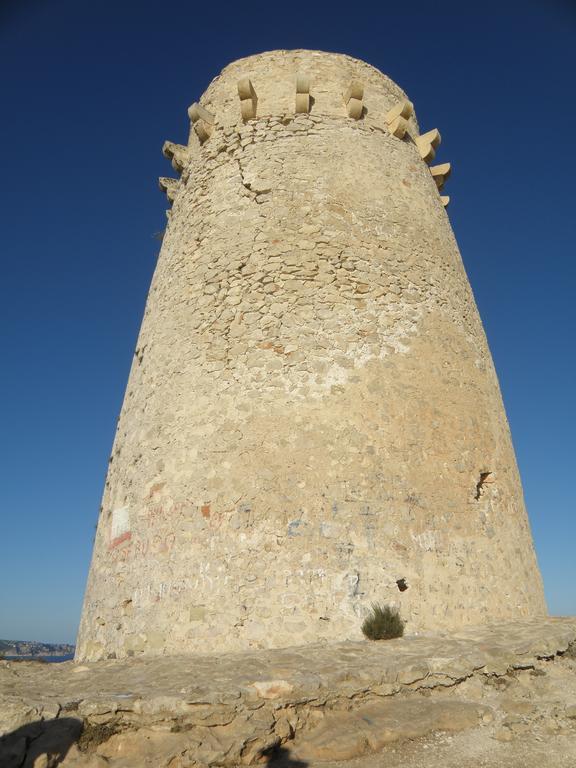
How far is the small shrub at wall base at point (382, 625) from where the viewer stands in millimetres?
4996

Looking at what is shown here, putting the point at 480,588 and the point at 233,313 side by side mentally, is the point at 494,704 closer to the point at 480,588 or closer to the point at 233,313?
the point at 480,588

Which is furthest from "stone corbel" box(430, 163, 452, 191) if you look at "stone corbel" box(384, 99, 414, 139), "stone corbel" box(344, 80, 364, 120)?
"stone corbel" box(344, 80, 364, 120)

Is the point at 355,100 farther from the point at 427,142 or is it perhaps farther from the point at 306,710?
the point at 306,710

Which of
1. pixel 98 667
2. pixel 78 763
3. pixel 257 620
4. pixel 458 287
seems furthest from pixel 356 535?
pixel 458 287

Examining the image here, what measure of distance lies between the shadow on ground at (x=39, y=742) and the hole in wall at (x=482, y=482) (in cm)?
456

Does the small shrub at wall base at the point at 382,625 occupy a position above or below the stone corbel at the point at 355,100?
below

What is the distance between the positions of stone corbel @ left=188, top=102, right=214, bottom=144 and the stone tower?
0.77 feet

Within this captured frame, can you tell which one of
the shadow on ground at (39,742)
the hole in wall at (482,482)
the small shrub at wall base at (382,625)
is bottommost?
the shadow on ground at (39,742)

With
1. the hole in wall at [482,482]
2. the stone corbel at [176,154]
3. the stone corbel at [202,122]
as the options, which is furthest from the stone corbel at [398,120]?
the hole in wall at [482,482]

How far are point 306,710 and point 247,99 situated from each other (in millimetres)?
7874

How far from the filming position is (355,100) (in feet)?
27.1

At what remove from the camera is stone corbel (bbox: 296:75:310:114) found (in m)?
8.10

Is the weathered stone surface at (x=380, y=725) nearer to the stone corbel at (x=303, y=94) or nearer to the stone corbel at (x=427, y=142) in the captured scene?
the stone corbel at (x=303, y=94)

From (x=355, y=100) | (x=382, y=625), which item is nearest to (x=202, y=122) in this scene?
(x=355, y=100)
